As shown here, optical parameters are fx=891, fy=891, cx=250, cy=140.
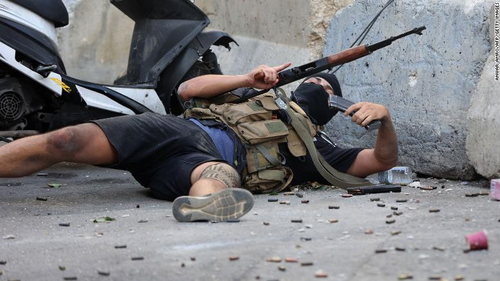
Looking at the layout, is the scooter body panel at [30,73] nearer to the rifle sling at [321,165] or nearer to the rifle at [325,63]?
the rifle at [325,63]

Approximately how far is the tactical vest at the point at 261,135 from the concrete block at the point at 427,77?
810mm

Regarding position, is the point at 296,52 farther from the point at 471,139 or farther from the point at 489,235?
the point at 489,235

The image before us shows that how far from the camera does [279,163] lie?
4.58m

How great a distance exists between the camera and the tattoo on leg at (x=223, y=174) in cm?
402

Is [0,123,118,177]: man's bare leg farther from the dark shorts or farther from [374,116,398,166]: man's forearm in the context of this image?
[374,116,398,166]: man's forearm

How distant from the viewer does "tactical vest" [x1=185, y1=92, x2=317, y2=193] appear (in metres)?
4.53

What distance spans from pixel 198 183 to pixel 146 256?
0.99 meters

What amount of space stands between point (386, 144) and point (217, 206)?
1.30m

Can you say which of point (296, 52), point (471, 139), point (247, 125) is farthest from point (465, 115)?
point (296, 52)

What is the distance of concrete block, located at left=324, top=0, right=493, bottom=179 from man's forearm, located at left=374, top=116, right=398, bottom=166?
0.54 m

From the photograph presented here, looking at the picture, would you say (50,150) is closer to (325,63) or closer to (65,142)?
(65,142)

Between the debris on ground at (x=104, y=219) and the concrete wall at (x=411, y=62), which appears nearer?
the debris on ground at (x=104, y=219)

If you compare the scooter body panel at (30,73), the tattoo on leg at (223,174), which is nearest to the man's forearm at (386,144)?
the tattoo on leg at (223,174)

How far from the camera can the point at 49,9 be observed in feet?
17.1
